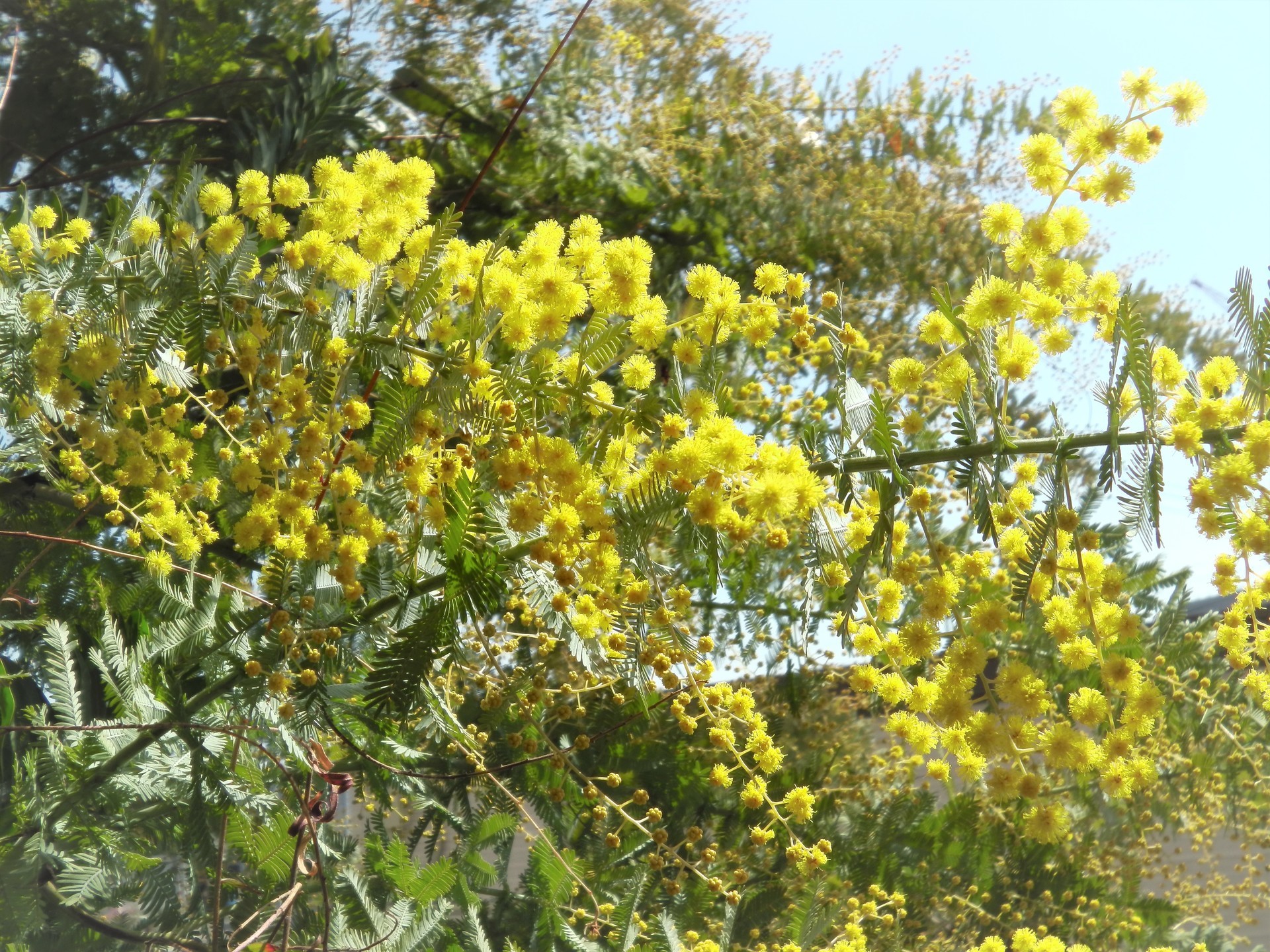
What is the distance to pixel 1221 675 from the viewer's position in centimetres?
165

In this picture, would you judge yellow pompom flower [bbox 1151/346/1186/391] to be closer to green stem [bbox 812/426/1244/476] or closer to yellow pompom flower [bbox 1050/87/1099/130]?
green stem [bbox 812/426/1244/476]

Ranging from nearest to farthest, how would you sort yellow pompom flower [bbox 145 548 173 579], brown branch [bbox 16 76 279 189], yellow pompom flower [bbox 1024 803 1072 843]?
yellow pompom flower [bbox 1024 803 1072 843] < yellow pompom flower [bbox 145 548 173 579] < brown branch [bbox 16 76 279 189]

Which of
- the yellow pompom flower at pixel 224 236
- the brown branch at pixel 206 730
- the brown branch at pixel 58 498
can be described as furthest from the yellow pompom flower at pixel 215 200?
the brown branch at pixel 58 498

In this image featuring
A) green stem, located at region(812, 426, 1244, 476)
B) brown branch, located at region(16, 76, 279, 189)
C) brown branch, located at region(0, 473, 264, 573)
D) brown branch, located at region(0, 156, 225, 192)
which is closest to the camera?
green stem, located at region(812, 426, 1244, 476)

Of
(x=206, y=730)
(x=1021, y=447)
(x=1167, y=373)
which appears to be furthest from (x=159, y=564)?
(x=1167, y=373)

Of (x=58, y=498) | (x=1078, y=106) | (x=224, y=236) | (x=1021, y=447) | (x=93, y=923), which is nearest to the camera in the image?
(x=1021, y=447)

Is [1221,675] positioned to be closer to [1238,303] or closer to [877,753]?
[877,753]

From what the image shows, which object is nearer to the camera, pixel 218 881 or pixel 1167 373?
pixel 1167 373

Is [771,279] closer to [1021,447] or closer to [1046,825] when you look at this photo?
[1021,447]

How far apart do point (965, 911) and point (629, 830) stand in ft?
2.33

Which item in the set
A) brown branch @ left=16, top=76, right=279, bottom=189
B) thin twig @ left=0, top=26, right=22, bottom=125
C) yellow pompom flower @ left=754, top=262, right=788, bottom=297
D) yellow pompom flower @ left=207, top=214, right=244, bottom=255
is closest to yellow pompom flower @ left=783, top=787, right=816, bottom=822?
yellow pompom flower @ left=754, top=262, right=788, bottom=297

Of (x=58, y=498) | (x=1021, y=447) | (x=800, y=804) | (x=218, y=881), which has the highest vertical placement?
(x=1021, y=447)

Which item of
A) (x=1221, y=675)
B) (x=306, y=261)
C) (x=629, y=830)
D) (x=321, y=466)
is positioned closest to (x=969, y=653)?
(x=321, y=466)

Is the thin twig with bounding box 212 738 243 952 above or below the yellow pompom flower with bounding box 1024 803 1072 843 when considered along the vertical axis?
below
